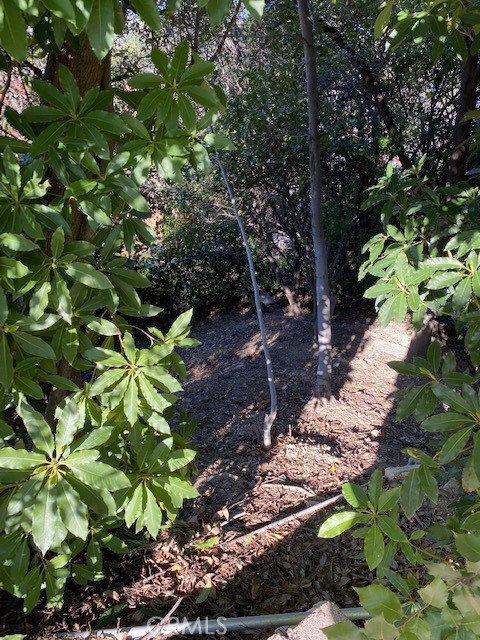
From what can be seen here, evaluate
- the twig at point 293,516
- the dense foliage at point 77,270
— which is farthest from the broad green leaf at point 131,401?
the twig at point 293,516

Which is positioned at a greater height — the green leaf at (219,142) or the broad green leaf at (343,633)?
the green leaf at (219,142)

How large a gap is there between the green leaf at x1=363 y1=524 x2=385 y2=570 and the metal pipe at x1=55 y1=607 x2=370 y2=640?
2.41 feet

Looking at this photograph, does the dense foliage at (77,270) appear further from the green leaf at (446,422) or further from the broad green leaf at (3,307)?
the green leaf at (446,422)

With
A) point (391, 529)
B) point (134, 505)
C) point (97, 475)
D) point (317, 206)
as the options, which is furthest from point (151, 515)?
point (317, 206)

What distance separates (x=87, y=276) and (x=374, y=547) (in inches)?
36.5

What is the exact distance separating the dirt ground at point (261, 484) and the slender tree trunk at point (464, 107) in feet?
5.47

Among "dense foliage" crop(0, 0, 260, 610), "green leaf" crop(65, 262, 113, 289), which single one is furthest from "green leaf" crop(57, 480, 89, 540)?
"green leaf" crop(65, 262, 113, 289)

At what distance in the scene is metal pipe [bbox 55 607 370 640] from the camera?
1661 millimetres

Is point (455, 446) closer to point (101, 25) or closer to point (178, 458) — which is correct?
point (178, 458)

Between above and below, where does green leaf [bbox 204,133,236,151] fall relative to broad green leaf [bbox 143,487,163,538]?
above

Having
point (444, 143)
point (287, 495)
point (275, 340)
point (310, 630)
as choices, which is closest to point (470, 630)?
point (310, 630)

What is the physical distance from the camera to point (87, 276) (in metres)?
1.24

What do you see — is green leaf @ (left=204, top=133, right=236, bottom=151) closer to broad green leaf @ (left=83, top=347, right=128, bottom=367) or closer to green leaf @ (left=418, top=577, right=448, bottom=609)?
broad green leaf @ (left=83, top=347, right=128, bottom=367)

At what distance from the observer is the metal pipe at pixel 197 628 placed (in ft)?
5.45
